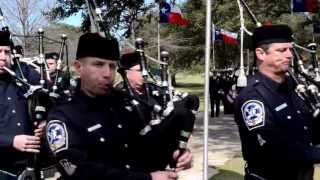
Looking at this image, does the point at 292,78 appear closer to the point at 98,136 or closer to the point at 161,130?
the point at 161,130

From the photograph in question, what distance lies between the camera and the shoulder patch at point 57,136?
2979 mm

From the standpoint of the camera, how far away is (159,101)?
3.53m

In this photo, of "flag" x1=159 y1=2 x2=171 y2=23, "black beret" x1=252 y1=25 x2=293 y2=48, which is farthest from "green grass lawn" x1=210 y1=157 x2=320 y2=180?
"black beret" x1=252 y1=25 x2=293 y2=48

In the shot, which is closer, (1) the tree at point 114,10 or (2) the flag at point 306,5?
(1) the tree at point 114,10

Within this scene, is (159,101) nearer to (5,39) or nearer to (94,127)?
(94,127)

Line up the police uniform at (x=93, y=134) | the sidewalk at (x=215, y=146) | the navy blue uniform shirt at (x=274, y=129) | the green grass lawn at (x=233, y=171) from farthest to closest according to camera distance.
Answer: the sidewalk at (x=215, y=146), the green grass lawn at (x=233, y=171), the navy blue uniform shirt at (x=274, y=129), the police uniform at (x=93, y=134)

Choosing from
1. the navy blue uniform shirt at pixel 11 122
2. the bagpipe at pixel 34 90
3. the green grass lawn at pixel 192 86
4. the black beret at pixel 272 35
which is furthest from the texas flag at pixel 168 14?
the green grass lawn at pixel 192 86

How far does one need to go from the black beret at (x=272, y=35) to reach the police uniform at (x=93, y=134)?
3.65 feet

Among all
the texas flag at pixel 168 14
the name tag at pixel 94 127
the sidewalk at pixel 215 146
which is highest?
the texas flag at pixel 168 14

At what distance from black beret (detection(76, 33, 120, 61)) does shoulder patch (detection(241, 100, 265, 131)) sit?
1.02m

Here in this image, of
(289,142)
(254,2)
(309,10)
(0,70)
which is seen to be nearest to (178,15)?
(309,10)

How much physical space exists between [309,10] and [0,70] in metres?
11.5

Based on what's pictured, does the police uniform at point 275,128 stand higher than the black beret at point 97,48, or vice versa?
the black beret at point 97,48

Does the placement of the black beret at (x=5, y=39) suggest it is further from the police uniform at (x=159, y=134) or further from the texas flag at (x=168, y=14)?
the texas flag at (x=168, y=14)
